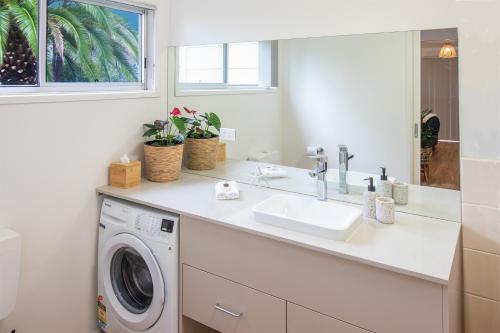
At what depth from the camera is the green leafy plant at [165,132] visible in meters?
2.32

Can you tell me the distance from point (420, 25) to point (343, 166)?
30.5 inches

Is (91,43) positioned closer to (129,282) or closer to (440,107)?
(129,282)

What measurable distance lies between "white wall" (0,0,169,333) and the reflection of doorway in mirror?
67.0 inches

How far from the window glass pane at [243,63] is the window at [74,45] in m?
0.57

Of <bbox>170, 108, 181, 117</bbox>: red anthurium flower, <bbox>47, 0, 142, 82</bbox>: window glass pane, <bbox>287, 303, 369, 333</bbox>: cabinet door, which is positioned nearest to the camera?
<bbox>287, 303, 369, 333</bbox>: cabinet door

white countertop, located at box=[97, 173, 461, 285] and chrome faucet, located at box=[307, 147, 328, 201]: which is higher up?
chrome faucet, located at box=[307, 147, 328, 201]

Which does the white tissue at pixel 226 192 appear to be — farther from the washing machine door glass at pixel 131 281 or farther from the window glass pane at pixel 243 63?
the window glass pane at pixel 243 63

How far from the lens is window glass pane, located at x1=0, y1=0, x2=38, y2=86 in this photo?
1.81m

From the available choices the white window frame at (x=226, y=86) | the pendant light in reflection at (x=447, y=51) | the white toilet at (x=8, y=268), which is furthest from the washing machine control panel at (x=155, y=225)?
the pendant light in reflection at (x=447, y=51)

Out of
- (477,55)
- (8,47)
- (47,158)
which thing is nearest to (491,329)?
(477,55)

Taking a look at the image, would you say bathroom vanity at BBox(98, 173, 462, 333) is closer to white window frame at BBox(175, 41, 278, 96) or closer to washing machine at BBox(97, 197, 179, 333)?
washing machine at BBox(97, 197, 179, 333)

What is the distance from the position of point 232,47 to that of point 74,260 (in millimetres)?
1600

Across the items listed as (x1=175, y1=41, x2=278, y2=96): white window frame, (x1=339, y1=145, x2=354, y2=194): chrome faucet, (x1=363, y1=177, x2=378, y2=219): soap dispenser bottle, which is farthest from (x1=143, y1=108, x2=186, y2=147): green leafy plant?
(x1=363, y1=177, x2=378, y2=219): soap dispenser bottle

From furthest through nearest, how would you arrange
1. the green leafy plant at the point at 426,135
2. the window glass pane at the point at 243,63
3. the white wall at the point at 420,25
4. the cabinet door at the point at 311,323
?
the window glass pane at the point at 243,63, the green leafy plant at the point at 426,135, the white wall at the point at 420,25, the cabinet door at the point at 311,323
